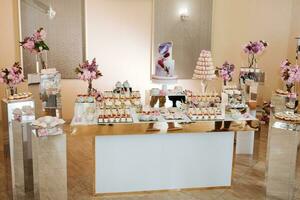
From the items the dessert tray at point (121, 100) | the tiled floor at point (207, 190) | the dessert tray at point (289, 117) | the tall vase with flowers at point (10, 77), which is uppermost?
the tall vase with flowers at point (10, 77)

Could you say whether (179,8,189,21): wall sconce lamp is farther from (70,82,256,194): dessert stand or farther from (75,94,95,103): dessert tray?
(75,94,95,103): dessert tray

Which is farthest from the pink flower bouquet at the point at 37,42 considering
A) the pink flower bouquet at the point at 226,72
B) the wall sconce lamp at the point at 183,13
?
the wall sconce lamp at the point at 183,13

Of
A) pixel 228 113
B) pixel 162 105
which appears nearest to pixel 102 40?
pixel 162 105

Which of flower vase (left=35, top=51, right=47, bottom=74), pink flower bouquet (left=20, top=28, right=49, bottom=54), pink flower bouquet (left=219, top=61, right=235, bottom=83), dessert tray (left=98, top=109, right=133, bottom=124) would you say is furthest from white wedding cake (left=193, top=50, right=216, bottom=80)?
pink flower bouquet (left=20, top=28, right=49, bottom=54)

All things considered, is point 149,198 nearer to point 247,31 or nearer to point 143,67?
point 143,67

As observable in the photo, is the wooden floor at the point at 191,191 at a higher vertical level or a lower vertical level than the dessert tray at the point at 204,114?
lower

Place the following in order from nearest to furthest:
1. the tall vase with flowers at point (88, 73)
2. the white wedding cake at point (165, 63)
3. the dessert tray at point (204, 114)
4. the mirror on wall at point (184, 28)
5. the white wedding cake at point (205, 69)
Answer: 1. the dessert tray at point (204, 114)
2. the tall vase with flowers at point (88, 73)
3. the white wedding cake at point (165, 63)
4. the white wedding cake at point (205, 69)
5. the mirror on wall at point (184, 28)

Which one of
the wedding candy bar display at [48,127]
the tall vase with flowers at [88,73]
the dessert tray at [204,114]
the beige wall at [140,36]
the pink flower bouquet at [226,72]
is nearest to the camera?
the wedding candy bar display at [48,127]

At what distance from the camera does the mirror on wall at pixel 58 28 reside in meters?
7.82

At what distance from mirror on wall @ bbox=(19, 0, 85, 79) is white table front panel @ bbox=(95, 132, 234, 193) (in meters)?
3.94

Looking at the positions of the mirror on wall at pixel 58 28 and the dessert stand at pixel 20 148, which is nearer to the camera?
the dessert stand at pixel 20 148

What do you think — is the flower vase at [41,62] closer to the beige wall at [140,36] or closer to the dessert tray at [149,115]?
the beige wall at [140,36]

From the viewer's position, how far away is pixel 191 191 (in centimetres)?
501

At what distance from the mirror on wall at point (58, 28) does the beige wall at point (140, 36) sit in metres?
0.20
